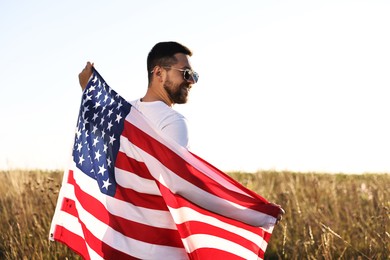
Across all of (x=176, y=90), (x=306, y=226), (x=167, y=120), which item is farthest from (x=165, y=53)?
(x=306, y=226)

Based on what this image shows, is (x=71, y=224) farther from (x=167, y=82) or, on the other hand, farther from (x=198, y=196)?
(x=167, y=82)

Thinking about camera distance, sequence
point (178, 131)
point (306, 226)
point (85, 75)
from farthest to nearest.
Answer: point (306, 226) < point (85, 75) < point (178, 131)

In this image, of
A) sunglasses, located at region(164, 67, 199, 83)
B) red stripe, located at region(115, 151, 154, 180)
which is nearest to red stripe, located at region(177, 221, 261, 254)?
red stripe, located at region(115, 151, 154, 180)

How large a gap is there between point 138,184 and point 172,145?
0.35m

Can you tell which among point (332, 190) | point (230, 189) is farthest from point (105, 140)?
point (332, 190)

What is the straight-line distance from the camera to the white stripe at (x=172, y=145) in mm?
4098

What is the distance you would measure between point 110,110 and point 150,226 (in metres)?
0.90

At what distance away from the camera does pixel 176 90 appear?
4055mm

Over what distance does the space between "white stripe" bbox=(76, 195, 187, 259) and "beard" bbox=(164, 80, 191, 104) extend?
0.93 m

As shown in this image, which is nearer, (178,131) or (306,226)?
(178,131)

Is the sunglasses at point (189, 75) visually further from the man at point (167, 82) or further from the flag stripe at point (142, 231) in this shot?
the flag stripe at point (142, 231)

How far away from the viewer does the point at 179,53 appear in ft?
13.6

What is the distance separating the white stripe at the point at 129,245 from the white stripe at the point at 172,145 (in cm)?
56

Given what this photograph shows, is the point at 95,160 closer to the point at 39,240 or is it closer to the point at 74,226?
the point at 74,226
